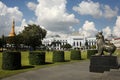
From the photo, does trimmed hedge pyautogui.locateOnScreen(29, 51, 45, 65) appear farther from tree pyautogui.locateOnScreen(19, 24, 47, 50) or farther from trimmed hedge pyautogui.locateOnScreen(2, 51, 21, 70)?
tree pyautogui.locateOnScreen(19, 24, 47, 50)

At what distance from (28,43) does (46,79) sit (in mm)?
80186

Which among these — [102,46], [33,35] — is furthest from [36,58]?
[33,35]

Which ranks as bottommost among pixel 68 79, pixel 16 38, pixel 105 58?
pixel 68 79

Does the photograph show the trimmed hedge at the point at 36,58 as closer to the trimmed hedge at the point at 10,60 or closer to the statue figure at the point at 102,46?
the trimmed hedge at the point at 10,60

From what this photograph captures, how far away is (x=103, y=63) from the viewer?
16594mm

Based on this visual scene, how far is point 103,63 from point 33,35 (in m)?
79.5

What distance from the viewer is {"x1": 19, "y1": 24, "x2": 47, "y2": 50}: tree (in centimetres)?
9219

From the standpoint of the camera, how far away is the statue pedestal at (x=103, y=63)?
16375mm

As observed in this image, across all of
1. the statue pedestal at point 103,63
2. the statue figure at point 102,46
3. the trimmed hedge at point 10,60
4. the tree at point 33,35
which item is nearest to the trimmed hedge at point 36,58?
the trimmed hedge at point 10,60

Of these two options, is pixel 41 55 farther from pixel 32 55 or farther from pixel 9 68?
pixel 9 68

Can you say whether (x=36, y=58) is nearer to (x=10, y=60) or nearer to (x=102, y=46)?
(x=10, y=60)

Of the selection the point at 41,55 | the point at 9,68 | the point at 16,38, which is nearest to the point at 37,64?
the point at 41,55

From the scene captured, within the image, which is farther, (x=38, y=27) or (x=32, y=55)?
(x=38, y=27)

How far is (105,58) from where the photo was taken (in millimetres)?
16562
